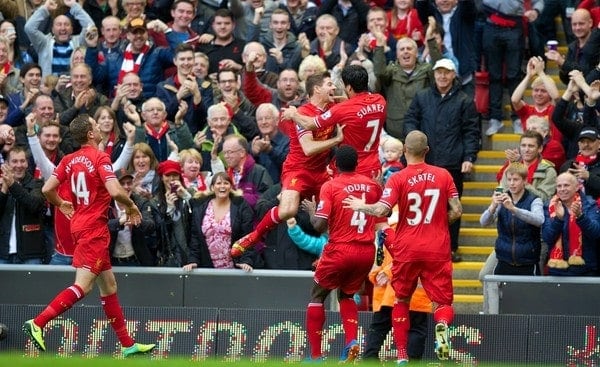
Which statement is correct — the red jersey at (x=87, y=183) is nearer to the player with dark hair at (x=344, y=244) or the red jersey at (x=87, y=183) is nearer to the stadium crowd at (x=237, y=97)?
the stadium crowd at (x=237, y=97)

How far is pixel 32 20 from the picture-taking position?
23906 millimetres

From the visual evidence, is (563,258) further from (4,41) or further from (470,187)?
(4,41)

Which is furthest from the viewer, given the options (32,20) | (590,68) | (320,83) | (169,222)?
(32,20)

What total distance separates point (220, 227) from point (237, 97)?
2.77 metres

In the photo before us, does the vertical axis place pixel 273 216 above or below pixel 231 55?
below

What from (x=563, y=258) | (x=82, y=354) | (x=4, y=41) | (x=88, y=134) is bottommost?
(x=82, y=354)

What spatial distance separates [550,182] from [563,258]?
1296 mm

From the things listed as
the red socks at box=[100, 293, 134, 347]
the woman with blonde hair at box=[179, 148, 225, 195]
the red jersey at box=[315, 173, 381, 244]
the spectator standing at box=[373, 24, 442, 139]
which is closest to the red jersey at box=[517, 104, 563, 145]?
the spectator standing at box=[373, 24, 442, 139]

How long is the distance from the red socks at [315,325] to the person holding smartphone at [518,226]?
2729 mm

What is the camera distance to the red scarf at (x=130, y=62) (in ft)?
75.7

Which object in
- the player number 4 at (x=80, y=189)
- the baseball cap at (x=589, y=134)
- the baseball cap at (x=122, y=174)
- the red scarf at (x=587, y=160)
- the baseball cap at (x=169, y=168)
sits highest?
the baseball cap at (x=589, y=134)

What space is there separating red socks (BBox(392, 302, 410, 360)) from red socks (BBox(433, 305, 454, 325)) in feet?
1.06

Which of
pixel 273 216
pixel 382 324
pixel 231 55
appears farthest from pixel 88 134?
pixel 231 55

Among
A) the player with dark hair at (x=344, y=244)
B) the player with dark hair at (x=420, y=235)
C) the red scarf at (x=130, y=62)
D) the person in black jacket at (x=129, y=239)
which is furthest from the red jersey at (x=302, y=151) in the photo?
the red scarf at (x=130, y=62)
